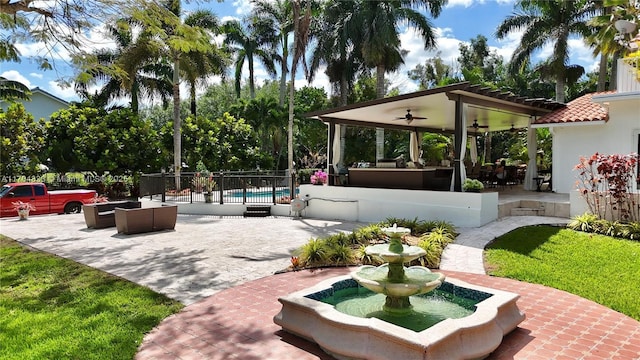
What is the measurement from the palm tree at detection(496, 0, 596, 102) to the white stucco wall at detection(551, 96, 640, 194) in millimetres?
13488

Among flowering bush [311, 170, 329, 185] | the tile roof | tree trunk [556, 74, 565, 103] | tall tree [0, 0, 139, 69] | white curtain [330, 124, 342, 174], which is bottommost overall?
flowering bush [311, 170, 329, 185]

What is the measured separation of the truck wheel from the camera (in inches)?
677

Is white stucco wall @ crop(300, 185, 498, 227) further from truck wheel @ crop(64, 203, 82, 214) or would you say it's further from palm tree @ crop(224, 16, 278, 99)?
palm tree @ crop(224, 16, 278, 99)

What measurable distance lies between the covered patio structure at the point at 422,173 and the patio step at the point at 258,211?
163 centimetres

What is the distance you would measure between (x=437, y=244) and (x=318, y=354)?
16.4 feet

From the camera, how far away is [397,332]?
11.8 ft

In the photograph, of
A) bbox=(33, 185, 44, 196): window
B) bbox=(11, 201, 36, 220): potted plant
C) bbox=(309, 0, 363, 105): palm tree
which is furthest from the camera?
bbox=(309, 0, 363, 105): palm tree

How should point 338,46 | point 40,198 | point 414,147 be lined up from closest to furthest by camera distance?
point 40,198, point 414,147, point 338,46

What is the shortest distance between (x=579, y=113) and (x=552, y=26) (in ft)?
49.6

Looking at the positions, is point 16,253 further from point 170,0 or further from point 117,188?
point 117,188

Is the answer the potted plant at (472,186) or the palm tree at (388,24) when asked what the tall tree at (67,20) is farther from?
the palm tree at (388,24)

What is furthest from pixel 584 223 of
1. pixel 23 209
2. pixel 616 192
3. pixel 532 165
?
pixel 23 209

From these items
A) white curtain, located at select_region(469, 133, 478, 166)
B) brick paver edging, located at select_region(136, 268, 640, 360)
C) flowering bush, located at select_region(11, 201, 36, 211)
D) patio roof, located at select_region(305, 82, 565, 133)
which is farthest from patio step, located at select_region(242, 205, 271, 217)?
white curtain, located at select_region(469, 133, 478, 166)

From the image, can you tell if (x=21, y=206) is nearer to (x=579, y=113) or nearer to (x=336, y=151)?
(x=336, y=151)
